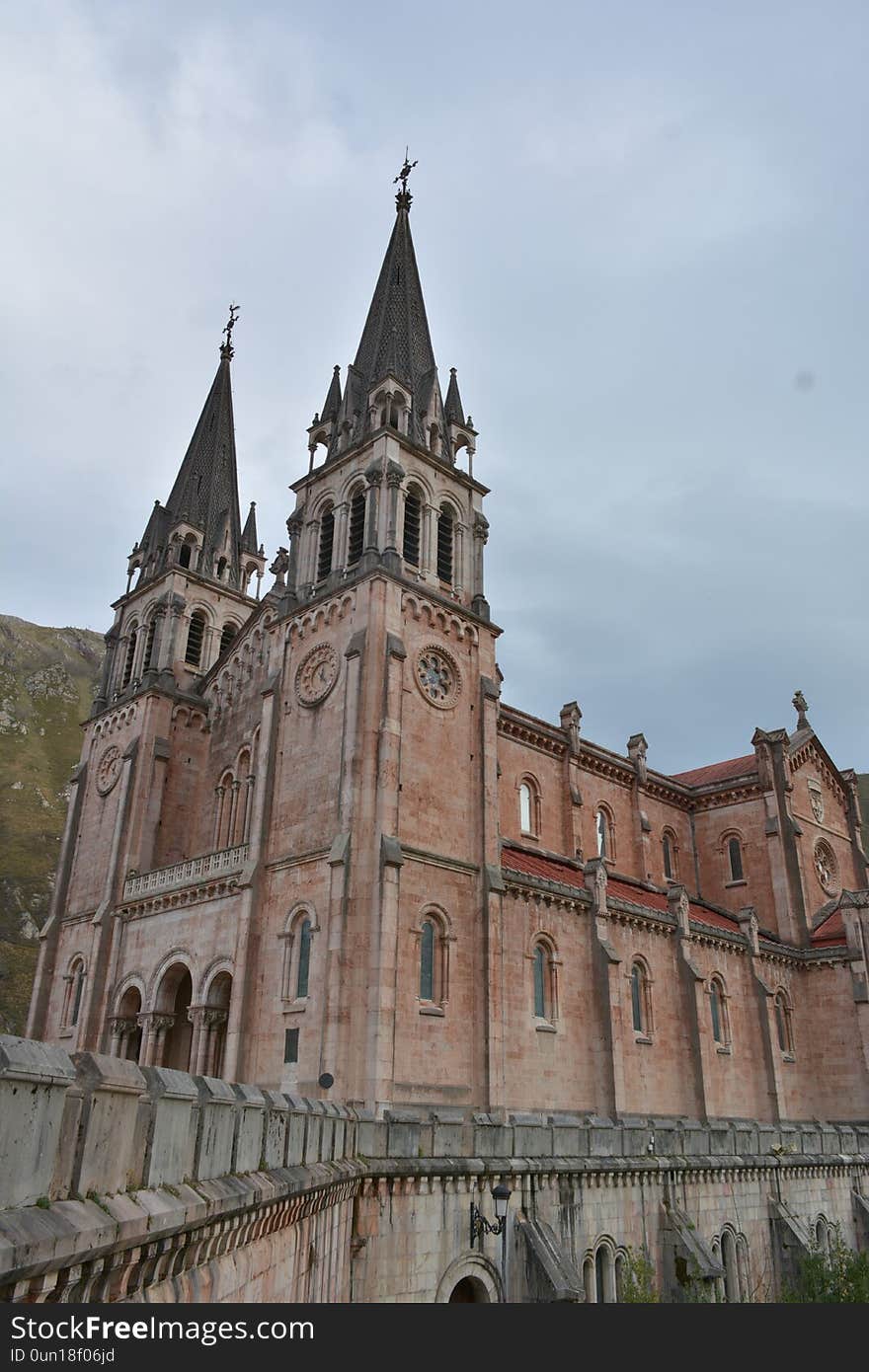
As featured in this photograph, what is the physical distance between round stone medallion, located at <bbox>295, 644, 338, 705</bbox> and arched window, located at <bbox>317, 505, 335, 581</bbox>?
12.7 feet

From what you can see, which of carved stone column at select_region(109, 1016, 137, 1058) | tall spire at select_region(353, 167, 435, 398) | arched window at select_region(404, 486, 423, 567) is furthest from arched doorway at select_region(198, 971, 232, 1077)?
tall spire at select_region(353, 167, 435, 398)

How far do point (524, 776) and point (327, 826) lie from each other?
14.5m

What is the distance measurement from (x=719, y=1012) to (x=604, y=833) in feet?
31.3

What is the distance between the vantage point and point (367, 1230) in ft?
55.9

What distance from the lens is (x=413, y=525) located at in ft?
118

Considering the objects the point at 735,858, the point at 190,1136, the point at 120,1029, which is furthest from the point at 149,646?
the point at 190,1136

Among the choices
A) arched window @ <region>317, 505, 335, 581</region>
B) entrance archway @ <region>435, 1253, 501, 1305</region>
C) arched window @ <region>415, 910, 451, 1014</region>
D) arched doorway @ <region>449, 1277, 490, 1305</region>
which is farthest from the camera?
arched window @ <region>317, 505, 335, 581</region>

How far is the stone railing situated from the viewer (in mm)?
32625

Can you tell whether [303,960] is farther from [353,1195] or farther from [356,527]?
[356,527]

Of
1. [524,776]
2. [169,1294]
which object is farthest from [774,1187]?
[169,1294]

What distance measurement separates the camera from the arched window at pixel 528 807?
4206cm

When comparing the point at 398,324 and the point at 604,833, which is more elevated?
the point at 398,324

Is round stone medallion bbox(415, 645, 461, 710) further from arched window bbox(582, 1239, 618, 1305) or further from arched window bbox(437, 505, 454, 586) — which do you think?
arched window bbox(582, 1239, 618, 1305)

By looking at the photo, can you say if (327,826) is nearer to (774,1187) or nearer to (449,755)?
(449,755)
